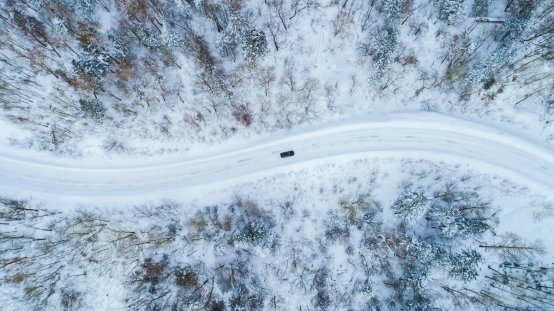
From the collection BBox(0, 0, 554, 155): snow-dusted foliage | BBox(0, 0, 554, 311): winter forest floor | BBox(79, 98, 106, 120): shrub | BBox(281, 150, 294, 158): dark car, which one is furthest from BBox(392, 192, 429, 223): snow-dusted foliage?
BBox(79, 98, 106, 120): shrub

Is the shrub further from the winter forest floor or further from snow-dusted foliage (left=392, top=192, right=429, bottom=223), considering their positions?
snow-dusted foliage (left=392, top=192, right=429, bottom=223)

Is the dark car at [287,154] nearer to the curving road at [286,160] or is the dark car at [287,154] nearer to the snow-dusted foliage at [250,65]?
the curving road at [286,160]

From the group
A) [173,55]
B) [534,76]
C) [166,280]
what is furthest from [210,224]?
[534,76]

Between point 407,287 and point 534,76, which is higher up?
point 534,76

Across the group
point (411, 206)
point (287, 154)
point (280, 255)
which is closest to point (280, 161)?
point (287, 154)

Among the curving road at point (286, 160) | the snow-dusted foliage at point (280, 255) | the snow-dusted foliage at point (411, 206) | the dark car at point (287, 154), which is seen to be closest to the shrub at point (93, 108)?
the curving road at point (286, 160)

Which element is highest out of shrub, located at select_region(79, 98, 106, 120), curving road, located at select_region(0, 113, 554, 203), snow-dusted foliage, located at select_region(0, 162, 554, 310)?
shrub, located at select_region(79, 98, 106, 120)

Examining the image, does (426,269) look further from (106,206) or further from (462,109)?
(106,206)
